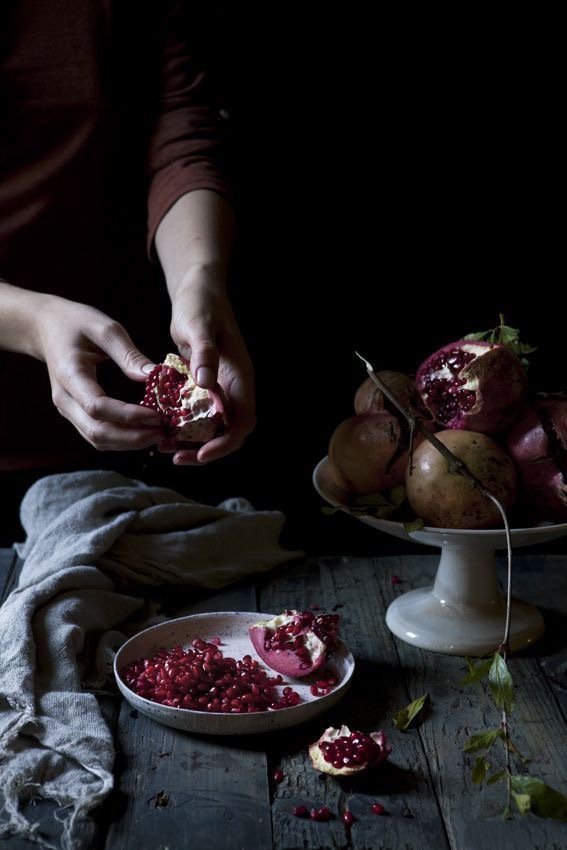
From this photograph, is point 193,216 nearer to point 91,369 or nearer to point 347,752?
point 91,369

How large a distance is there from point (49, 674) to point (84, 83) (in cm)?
105

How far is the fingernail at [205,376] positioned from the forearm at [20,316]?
0.97 ft

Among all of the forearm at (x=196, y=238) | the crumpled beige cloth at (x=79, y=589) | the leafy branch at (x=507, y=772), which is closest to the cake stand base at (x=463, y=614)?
the leafy branch at (x=507, y=772)

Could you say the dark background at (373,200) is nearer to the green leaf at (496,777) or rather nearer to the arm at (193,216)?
the arm at (193,216)

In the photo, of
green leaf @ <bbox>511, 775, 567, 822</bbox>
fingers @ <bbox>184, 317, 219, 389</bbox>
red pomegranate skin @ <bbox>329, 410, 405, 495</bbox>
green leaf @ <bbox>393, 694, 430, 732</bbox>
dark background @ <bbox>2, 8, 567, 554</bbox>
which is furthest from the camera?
dark background @ <bbox>2, 8, 567, 554</bbox>

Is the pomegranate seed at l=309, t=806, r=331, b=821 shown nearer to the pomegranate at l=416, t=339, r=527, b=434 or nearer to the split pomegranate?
the split pomegranate

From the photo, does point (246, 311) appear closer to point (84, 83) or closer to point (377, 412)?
point (84, 83)

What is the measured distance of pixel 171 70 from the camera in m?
1.93

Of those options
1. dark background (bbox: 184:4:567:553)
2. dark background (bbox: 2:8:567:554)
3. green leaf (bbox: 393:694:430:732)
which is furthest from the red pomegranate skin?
dark background (bbox: 184:4:567:553)

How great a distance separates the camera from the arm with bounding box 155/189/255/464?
140cm

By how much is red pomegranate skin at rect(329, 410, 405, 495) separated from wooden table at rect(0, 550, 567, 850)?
222 mm

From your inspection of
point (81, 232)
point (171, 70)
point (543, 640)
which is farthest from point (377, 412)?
point (171, 70)

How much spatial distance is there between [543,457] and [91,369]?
63 cm

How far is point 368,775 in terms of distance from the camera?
1130 millimetres
